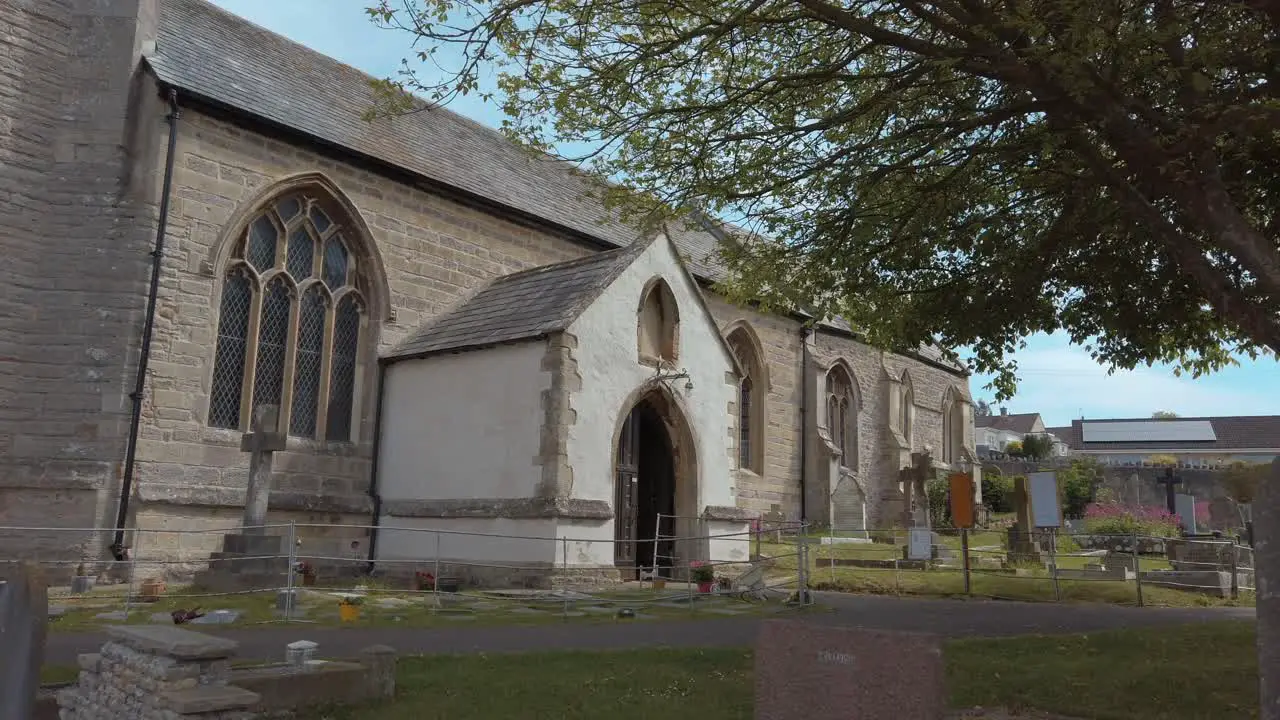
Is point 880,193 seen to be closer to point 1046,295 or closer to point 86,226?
point 1046,295

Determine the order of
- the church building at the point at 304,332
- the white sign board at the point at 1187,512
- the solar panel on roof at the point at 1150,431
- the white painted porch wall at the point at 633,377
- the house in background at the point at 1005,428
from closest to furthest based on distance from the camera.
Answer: the church building at the point at 304,332
the white painted porch wall at the point at 633,377
the white sign board at the point at 1187,512
the solar panel on roof at the point at 1150,431
the house in background at the point at 1005,428

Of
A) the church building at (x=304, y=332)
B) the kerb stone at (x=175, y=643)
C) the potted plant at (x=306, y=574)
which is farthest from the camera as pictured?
the potted plant at (x=306, y=574)

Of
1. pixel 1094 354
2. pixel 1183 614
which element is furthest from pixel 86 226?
pixel 1183 614

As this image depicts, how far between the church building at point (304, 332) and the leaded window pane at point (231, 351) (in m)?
0.03

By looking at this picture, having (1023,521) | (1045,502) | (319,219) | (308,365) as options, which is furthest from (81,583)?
(1023,521)

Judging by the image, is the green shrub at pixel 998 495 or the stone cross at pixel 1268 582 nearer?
the stone cross at pixel 1268 582

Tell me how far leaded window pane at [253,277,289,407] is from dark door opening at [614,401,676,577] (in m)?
5.51

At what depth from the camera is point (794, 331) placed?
83.7 ft

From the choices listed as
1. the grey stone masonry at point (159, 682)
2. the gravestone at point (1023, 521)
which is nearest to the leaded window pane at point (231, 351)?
the grey stone masonry at point (159, 682)

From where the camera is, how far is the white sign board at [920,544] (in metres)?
18.4

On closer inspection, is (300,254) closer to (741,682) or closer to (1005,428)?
(741,682)

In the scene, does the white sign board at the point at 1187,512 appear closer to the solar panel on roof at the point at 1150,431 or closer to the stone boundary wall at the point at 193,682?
the stone boundary wall at the point at 193,682

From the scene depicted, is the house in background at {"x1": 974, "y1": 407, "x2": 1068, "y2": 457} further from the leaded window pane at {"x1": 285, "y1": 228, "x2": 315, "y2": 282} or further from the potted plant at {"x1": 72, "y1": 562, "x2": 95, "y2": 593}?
the potted plant at {"x1": 72, "y1": 562, "x2": 95, "y2": 593}

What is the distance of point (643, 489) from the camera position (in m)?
16.8
